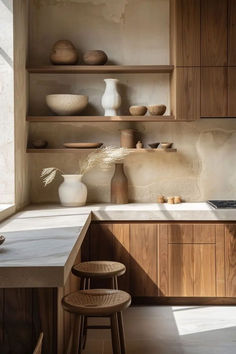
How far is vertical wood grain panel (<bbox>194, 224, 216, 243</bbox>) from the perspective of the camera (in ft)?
13.6

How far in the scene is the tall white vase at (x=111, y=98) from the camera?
14.9ft

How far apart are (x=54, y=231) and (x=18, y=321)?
770 mm

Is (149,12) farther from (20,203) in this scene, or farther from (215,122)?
(20,203)

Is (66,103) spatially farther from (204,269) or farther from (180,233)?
(204,269)

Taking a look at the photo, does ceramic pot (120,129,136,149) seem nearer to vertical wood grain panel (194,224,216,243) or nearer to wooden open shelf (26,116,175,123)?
wooden open shelf (26,116,175,123)

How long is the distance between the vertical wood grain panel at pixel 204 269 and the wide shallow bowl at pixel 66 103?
5.21 ft

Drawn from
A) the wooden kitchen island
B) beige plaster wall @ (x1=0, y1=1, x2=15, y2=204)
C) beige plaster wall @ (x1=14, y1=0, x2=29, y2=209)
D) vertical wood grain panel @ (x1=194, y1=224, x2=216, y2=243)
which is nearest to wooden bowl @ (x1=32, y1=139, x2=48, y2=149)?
beige plaster wall @ (x1=14, y1=0, x2=29, y2=209)

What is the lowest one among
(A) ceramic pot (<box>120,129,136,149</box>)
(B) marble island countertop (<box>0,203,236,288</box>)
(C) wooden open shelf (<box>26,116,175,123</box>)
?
(B) marble island countertop (<box>0,203,236,288</box>)

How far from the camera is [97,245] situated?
4.21 metres

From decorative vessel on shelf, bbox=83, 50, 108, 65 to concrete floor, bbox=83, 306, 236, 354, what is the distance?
84.0 inches

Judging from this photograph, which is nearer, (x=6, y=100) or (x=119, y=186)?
(x=6, y=100)

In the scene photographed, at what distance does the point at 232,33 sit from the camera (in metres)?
4.29

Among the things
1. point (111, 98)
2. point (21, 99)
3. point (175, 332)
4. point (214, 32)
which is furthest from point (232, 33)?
point (175, 332)

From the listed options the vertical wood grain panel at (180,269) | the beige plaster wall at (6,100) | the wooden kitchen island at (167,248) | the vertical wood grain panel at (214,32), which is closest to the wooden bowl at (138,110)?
the vertical wood grain panel at (214,32)
